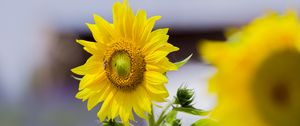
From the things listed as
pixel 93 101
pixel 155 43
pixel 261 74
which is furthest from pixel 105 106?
pixel 261 74

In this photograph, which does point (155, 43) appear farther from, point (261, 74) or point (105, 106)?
point (261, 74)

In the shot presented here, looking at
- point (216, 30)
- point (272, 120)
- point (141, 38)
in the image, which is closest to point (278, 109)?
point (272, 120)

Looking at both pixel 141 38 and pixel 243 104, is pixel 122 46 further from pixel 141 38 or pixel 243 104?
pixel 243 104

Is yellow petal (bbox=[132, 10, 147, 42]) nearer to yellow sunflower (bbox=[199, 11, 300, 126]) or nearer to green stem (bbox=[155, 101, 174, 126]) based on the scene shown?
green stem (bbox=[155, 101, 174, 126])

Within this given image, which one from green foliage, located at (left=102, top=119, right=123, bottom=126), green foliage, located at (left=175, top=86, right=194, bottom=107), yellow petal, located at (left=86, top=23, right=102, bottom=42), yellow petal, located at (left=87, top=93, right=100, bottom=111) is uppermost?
yellow petal, located at (left=86, top=23, right=102, bottom=42)

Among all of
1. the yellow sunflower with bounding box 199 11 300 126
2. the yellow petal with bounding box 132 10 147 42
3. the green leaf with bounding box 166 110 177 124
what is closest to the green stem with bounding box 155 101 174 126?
the green leaf with bounding box 166 110 177 124

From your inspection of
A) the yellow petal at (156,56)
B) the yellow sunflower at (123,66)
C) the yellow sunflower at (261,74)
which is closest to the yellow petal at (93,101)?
the yellow sunflower at (123,66)

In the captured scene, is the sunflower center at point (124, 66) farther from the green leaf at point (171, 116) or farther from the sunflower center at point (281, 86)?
the sunflower center at point (281, 86)
